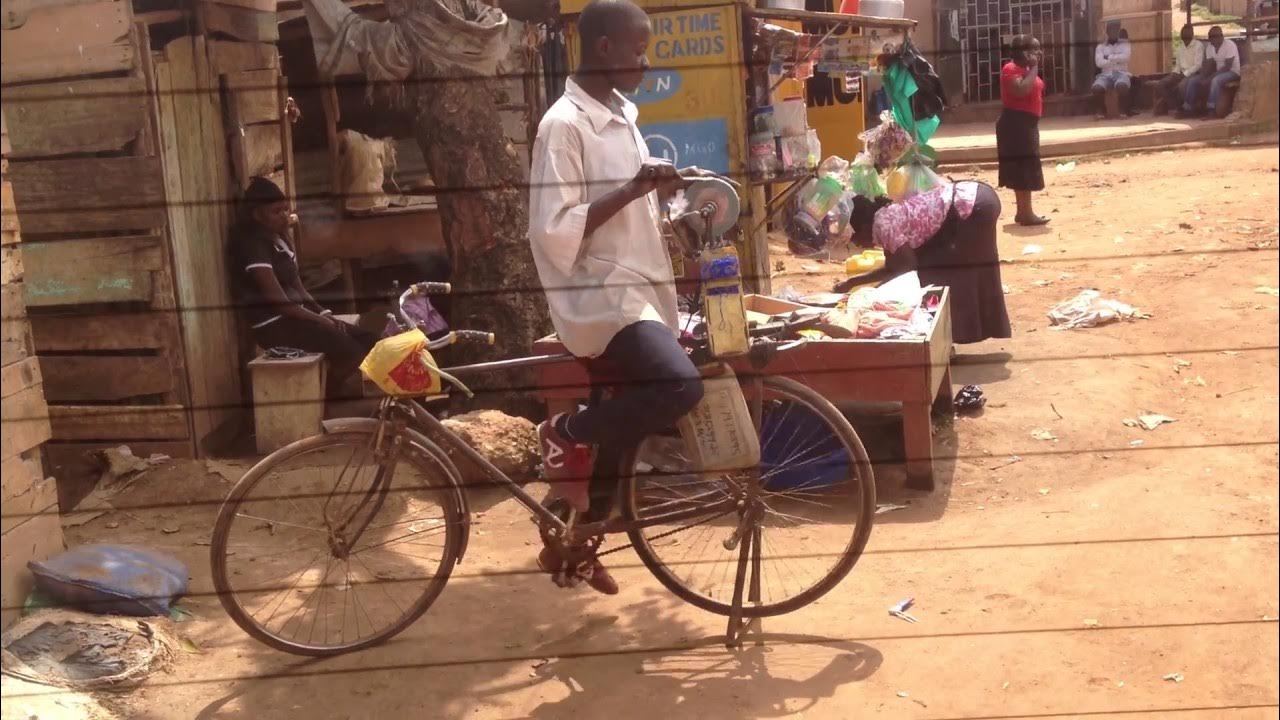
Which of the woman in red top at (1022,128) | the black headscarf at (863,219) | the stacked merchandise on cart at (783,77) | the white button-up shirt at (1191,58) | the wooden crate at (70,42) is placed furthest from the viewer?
the white button-up shirt at (1191,58)

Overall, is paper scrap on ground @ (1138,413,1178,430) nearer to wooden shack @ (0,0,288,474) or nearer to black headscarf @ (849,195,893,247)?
black headscarf @ (849,195,893,247)

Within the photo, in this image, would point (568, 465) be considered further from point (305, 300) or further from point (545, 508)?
point (305, 300)

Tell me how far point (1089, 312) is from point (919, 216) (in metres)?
1.53

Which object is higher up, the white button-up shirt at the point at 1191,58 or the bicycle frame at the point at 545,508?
the white button-up shirt at the point at 1191,58

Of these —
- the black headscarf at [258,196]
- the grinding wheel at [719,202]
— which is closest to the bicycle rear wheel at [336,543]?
the grinding wheel at [719,202]

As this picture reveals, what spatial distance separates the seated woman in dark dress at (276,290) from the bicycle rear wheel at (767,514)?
2334 mm

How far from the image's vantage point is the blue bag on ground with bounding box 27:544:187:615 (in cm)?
403

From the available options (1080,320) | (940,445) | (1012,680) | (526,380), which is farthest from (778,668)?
(1080,320)

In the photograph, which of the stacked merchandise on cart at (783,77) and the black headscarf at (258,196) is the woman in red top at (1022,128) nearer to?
the stacked merchandise on cart at (783,77)

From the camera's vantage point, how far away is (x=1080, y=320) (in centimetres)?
736

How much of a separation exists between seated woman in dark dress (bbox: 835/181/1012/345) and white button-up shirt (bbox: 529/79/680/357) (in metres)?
2.95

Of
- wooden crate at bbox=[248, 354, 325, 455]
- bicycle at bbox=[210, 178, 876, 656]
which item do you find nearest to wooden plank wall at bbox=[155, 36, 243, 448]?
wooden crate at bbox=[248, 354, 325, 455]

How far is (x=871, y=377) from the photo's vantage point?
16.7ft

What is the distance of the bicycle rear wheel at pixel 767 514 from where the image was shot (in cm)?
393
